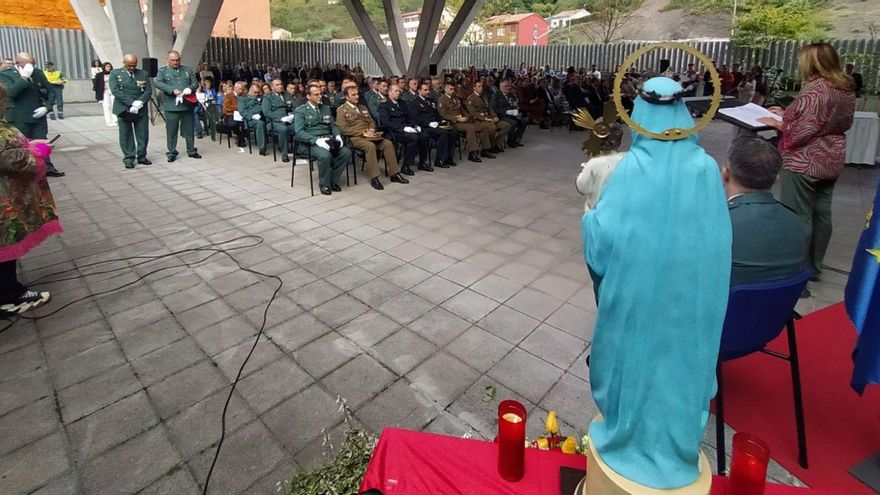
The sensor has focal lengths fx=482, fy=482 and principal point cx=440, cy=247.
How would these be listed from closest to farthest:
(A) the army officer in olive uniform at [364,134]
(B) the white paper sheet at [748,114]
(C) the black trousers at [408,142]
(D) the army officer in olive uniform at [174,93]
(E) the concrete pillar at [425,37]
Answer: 1. (B) the white paper sheet at [748,114]
2. (A) the army officer in olive uniform at [364,134]
3. (C) the black trousers at [408,142]
4. (D) the army officer in olive uniform at [174,93]
5. (E) the concrete pillar at [425,37]

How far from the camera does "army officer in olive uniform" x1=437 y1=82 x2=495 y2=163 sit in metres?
8.04

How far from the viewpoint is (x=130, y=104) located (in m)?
7.30

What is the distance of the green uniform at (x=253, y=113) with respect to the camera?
27.9 feet

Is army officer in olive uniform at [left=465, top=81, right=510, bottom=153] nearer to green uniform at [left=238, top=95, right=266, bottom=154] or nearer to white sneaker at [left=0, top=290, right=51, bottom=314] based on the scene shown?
green uniform at [left=238, top=95, right=266, bottom=154]

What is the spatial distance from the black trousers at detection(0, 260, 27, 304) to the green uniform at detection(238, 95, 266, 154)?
18.4 feet

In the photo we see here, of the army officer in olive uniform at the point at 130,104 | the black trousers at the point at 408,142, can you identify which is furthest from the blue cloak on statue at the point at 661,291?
the army officer in olive uniform at the point at 130,104

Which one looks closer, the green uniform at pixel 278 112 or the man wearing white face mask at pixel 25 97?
the man wearing white face mask at pixel 25 97

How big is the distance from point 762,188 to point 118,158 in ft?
31.0

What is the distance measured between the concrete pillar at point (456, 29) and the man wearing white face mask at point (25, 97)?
12.2 m

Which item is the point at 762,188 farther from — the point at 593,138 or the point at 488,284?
the point at 488,284

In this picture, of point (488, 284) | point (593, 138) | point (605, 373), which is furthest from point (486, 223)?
point (605, 373)

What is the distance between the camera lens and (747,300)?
1883 mm

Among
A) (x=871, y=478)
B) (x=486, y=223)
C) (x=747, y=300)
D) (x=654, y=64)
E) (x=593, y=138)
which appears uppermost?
(x=654, y=64)

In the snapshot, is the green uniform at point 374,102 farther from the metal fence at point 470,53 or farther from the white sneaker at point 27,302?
the metal fence at point 470,53
